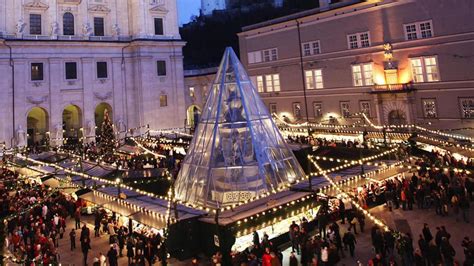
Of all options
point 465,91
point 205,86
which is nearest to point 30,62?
point 205,86

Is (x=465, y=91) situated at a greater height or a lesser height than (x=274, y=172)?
greater

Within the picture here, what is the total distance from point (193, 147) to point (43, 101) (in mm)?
29373

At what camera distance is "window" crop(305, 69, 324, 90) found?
35312 mm

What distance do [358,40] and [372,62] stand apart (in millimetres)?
2528

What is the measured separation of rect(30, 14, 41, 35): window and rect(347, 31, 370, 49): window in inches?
1292

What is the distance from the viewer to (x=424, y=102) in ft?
95.1

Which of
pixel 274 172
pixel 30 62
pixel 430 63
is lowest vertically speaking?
pixel 274 172

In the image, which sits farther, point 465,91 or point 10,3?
point 10,3

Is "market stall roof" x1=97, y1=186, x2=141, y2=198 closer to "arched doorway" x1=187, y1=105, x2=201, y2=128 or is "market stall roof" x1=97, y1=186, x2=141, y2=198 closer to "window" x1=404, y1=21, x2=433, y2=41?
"window" x1=404, y1=21, x2=433, y2=41

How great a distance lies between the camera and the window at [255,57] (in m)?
40.1

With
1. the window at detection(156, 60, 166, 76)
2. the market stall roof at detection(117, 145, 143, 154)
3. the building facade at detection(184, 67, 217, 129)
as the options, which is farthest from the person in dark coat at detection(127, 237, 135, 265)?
the building facade at detection(184, 67, 217, 129)

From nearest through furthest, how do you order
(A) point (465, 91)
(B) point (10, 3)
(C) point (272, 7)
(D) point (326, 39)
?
1. (A) point (465, 91)
2. (D) point (326, 39)
3. (B) point (10, 3)
4. (C) point (272, 7)

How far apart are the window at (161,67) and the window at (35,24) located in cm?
1321

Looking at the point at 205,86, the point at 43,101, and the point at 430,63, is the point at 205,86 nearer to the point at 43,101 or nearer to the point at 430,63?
the point at 43,101
